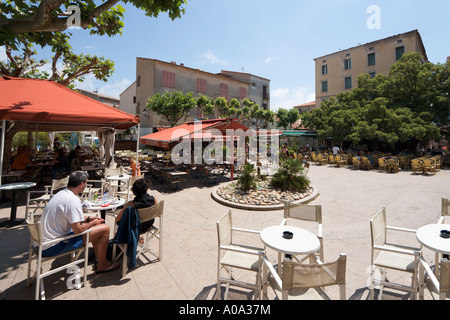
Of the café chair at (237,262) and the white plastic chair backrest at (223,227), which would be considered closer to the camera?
the café chair at (237,262)

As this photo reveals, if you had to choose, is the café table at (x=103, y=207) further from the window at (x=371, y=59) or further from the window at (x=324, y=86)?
the window at (x=324, y=86)

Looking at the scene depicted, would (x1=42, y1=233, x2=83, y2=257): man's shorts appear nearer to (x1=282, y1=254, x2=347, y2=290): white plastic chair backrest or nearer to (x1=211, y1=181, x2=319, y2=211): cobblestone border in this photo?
(x1=282, y1=254, x2=347, y2=290): white plastic chair backrest

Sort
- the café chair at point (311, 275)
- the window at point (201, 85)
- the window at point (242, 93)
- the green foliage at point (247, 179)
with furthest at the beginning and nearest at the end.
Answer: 1. the window at point (242, 93)
2. the window at point (201, 85)
3. the green foliage at point (247, 179)
4. the café chair at point (311, 275)

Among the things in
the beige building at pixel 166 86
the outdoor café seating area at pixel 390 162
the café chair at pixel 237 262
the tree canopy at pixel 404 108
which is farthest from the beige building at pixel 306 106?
the café chair at pixel 237 262

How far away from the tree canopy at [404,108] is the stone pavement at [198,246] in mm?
8596

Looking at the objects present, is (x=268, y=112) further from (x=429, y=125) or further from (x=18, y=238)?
(x=18, y=238)

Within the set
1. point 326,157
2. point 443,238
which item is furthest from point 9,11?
point 326,157

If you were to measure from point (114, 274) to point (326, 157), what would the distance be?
17312 millimetres

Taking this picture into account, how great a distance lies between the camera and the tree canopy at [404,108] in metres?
14.5

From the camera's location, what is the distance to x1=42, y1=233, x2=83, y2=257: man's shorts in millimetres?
2488

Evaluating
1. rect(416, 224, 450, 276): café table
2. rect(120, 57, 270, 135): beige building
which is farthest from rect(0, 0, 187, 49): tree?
rect(120, 57, 270, 135): beige building

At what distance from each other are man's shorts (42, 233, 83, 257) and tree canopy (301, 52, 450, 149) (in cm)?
1722

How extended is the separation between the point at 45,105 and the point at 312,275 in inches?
232

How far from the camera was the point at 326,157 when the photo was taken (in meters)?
17.2
